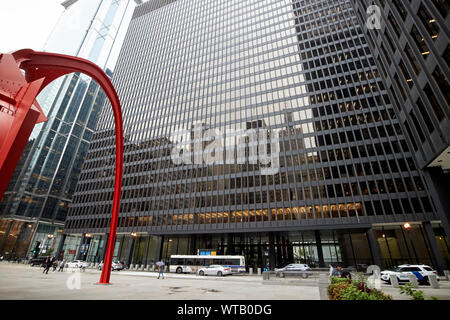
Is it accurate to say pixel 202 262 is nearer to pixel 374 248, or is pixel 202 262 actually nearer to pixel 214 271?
pixel 214 271

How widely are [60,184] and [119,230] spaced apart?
57285 mm

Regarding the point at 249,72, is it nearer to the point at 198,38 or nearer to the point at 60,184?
the point at 198,38

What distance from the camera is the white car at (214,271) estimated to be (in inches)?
1364

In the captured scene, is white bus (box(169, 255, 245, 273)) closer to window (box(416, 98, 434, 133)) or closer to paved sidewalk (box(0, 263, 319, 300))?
paved sidewalk (box(0, 263, 319, 300))

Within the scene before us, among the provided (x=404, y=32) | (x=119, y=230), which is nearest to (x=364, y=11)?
(x=404, y=32)

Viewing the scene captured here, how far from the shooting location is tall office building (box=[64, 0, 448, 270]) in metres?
40.6

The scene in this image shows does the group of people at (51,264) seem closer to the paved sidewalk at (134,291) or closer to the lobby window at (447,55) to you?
the paved sidewalk at (134,291)

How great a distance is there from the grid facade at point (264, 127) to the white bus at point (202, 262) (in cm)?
806

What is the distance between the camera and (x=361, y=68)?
4956cm

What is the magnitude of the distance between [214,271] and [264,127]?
3224cm

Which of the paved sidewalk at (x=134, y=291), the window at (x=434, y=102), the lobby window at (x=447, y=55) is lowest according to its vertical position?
the paved sidewalk at (x=134, y=291)

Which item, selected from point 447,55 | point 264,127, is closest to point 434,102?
point 447,55

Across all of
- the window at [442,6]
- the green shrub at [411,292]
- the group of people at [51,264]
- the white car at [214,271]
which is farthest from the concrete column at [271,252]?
the green shrub at [411,292]

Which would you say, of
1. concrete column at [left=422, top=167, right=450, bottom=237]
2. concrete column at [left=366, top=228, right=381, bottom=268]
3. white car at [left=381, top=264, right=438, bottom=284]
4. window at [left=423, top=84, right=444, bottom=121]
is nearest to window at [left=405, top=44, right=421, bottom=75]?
window at [left=423, top=84, right=444, bottom=121]
